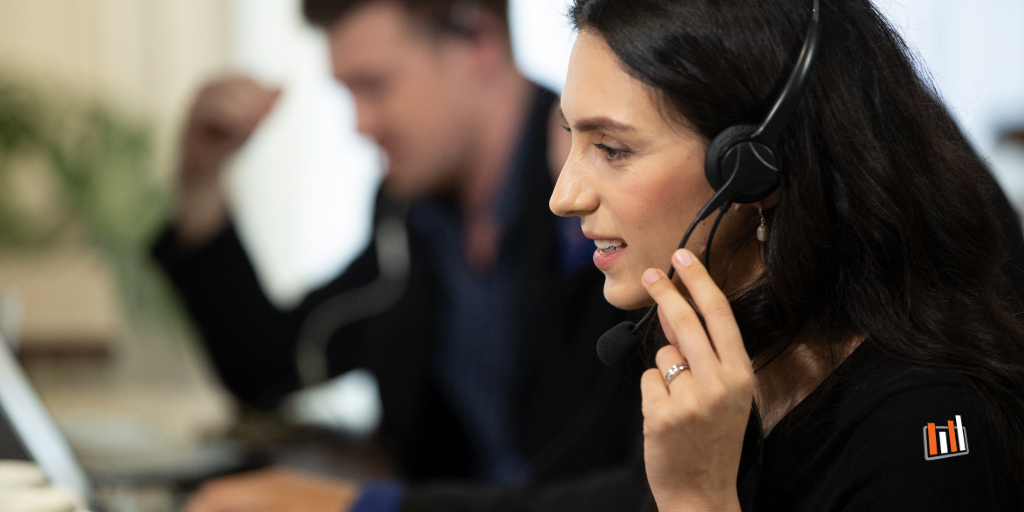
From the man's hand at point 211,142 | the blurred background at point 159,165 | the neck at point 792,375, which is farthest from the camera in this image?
the blurred background at point 159,165

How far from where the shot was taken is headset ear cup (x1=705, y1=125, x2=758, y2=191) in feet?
1.77

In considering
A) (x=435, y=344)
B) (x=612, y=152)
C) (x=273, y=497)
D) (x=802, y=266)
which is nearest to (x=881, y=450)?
(x=802, y=266)

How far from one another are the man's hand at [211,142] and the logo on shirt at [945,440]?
1.39m

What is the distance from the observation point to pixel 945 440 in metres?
0.51

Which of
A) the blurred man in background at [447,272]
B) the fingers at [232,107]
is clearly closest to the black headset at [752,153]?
the blurred man in background at [447,272]

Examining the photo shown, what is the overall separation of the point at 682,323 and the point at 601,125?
0.15m

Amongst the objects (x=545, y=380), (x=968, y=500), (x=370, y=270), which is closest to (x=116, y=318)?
(x=370, y=270)

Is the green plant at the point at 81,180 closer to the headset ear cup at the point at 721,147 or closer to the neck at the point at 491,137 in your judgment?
the neck at the point at 491,137

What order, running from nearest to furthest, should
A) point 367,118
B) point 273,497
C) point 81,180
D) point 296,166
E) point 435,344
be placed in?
1. point 273,497
2. point 435,344
3. point 367,118
4. point 81,180
5. point 296,166

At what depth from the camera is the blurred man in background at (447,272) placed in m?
1.29

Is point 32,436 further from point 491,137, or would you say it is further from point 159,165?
point 159,165

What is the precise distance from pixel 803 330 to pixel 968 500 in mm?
154

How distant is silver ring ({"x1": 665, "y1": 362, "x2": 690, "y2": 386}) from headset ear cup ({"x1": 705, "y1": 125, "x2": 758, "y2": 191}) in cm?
12

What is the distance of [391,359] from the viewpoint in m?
1.57
